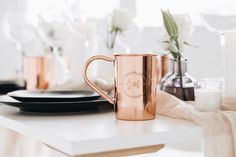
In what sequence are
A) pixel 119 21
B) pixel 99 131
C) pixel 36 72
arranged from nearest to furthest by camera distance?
1. pixel 99 131
2. pixel 119 21
3. pixel 36 72

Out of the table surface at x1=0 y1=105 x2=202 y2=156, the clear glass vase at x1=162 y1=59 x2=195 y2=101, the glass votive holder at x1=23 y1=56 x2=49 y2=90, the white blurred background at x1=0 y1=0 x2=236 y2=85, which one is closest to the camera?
the table surface at x1=0 y1=105 x2=202 y2=156

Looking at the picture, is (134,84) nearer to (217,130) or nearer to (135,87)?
(135,87)

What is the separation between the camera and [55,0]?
114 inches

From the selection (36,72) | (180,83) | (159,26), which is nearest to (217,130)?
(180,83)

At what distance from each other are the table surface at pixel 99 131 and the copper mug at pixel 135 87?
0.02 metres

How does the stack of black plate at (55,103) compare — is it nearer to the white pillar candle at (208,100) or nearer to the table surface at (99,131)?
the table surface at (99,131)

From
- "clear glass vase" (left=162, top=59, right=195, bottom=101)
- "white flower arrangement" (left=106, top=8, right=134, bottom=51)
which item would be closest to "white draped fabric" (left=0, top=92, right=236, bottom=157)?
"clear glass vase" (left=162, top=59, right=195, bottom=101)

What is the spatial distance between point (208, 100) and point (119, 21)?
89 cm

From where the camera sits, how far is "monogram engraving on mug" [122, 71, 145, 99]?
2.58ft

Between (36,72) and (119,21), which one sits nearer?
(119,21)

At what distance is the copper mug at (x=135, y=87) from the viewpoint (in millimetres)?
782

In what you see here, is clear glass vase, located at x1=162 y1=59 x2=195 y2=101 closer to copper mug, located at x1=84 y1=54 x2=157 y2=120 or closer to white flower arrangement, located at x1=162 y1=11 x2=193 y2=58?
white flower arrangement, located at x1=162 y1=11 x2=193 y2=58

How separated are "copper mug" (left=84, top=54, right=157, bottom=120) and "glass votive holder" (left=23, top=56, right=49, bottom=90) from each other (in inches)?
52.1

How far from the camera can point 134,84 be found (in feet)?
2.58
